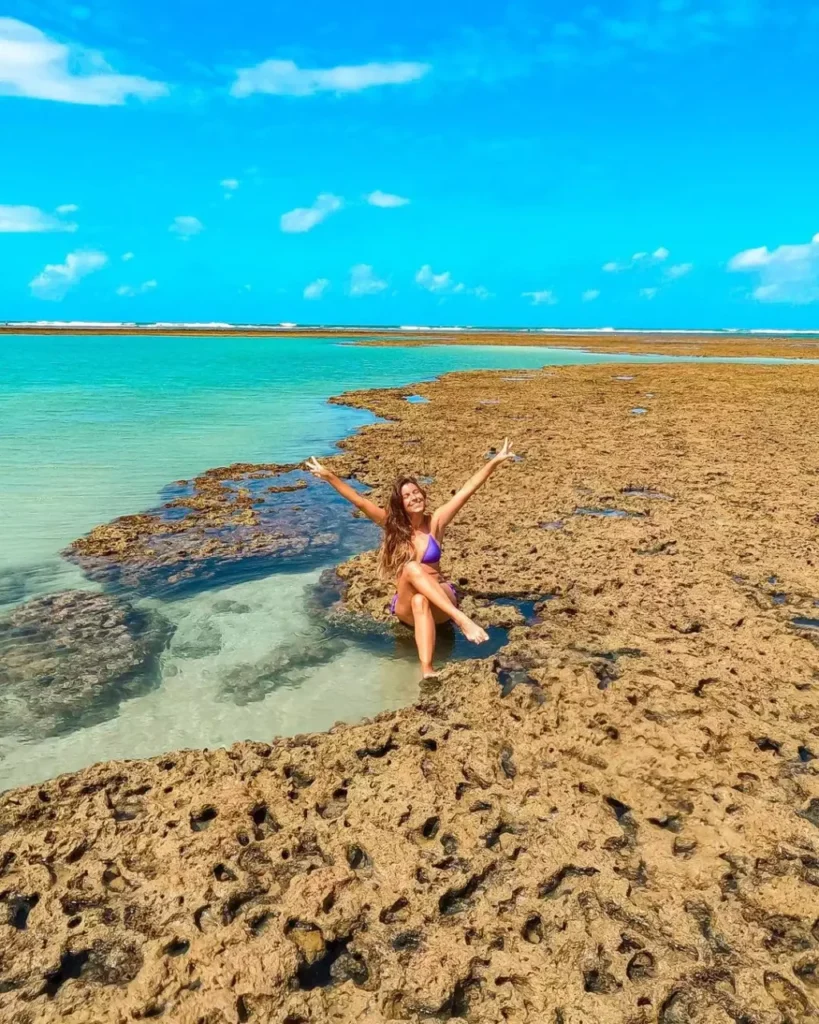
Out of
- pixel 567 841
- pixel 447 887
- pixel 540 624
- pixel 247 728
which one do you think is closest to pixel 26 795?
pixel 247 728

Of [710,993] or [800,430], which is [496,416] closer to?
[800,430]

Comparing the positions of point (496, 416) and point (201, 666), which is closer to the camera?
point (201, 666)

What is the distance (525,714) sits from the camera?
4660mm

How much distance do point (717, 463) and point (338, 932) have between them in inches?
461

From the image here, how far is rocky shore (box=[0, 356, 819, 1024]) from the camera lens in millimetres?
2717

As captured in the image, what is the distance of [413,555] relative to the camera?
19.8 feet

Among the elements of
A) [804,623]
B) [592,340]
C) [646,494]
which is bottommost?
[592,340]

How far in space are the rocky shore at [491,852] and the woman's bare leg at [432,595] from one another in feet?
0.86

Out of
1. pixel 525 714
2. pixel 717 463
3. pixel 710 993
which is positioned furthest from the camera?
pixel 717 463

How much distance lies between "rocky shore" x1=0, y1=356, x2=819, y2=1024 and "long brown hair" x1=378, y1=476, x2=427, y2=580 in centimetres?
78

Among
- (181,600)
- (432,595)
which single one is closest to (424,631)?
(432,595)

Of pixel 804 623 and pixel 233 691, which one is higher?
pixel 804 623

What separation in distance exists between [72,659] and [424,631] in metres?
2.87

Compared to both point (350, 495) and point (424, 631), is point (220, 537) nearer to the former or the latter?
point (350, 495)
